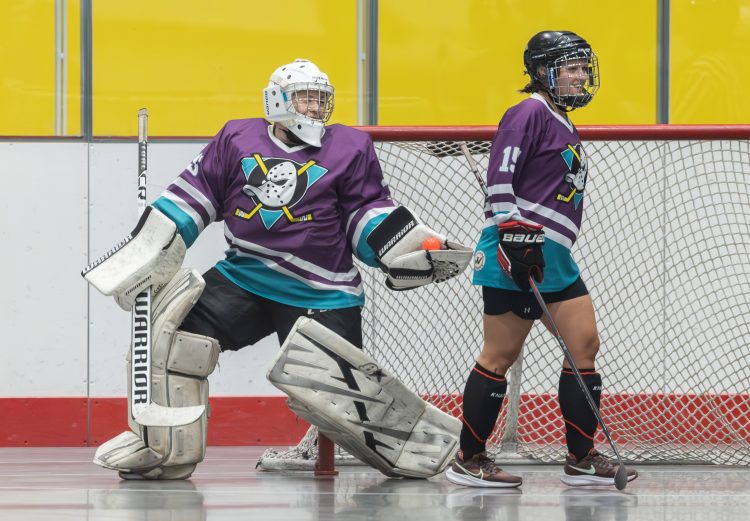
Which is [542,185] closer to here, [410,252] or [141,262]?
[410,252]

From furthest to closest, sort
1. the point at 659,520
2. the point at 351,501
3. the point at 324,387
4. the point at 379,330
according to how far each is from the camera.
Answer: the point at 379,330, the point at 324,387, the point at 351,501, the point at 659,520

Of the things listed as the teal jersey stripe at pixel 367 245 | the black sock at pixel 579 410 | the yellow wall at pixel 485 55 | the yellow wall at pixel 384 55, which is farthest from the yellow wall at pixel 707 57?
the teal jersey stripe at pixel 367 245

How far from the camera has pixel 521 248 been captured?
4.52 meters

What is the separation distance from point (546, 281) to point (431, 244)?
1.37ft

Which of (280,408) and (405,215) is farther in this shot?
(280,408)

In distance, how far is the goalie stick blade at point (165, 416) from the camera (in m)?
4.69

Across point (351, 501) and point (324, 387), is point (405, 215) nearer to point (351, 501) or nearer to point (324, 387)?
point (324, 387)

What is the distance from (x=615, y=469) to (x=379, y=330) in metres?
1.78

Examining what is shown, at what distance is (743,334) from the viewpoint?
6.47 m

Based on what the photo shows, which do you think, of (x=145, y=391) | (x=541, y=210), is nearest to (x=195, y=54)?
(x=145, y=391)

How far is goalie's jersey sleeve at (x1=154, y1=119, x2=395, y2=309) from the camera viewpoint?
15.6 feet

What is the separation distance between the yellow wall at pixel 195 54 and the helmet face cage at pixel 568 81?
2233 millimetres

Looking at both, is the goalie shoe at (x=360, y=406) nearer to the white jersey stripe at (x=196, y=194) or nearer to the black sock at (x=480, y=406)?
the black sock at (x=480, y=406)

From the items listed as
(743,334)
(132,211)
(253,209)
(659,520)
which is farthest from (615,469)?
(132,211)
